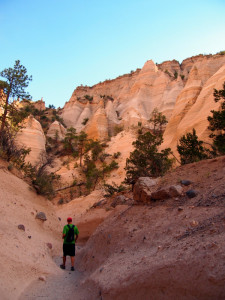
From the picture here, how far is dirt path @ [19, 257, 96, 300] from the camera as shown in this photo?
4.19m

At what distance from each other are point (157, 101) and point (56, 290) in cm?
4419

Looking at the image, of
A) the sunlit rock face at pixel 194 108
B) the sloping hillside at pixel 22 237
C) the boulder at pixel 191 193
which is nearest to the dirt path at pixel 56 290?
the sloping hillside at pixel 22 237

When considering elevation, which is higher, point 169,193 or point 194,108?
point 194,108

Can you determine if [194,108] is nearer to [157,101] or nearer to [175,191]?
[157,101]

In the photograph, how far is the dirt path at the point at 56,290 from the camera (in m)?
4.19

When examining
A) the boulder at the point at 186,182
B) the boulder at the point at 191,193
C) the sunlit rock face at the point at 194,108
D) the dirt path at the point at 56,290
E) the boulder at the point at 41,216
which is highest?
the sunlit rock face at the point at 194,108

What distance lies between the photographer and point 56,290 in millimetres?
4629

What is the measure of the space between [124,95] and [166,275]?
178 feet

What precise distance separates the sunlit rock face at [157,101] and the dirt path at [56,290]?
722 inches

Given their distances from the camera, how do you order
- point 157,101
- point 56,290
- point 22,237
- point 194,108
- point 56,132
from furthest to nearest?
point 157,101 < point 56,132 < point 194,108 < point 22,237 < point 56,290

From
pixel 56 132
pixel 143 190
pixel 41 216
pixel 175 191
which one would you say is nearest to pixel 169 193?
pixel 175 191

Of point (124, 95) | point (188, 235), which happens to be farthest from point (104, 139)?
point (188, 235)

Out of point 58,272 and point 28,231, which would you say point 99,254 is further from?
point 28,231

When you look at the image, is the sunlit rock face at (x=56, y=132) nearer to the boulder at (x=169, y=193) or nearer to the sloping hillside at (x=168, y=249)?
the sloping hillside at (x=168, y=249)
